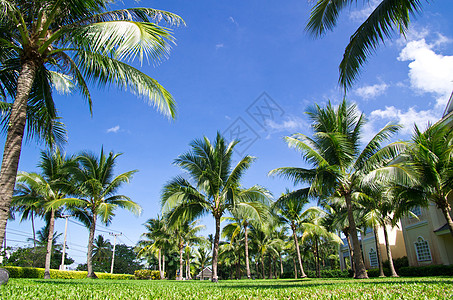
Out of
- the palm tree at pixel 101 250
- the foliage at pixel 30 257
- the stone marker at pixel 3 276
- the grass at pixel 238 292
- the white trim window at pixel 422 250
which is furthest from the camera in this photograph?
the palm tree at pixel 101 250

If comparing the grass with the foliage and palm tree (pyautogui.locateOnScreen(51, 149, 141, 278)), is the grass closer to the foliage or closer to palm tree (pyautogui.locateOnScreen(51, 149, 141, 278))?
palm tree (pyautogui.locateOnScreen(51, 149, 141, 278))

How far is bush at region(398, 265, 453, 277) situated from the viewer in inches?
597

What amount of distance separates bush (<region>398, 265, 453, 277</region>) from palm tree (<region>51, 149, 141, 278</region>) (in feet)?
57.8

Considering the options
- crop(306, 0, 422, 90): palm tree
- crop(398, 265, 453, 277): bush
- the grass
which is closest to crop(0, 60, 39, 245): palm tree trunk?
the grass

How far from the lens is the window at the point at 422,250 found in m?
19.2

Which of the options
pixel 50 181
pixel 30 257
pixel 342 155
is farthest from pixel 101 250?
pixel 342 155

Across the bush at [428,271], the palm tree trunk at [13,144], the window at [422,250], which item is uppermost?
the palm tree trunk at [13,144]

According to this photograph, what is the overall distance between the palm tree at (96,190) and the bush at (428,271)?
1761 cm

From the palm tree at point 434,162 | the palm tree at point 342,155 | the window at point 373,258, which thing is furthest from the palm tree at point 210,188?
the window at point 373,258

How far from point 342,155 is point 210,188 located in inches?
252

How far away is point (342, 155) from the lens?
1180cm

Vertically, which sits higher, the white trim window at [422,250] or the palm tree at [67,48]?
the palm tree at [67,48]

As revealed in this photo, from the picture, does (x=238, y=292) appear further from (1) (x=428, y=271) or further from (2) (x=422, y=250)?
(2) (x=422, y=250)

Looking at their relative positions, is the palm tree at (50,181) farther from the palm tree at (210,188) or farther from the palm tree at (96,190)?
the palm tree at (210,188)
